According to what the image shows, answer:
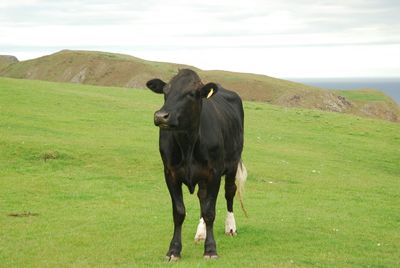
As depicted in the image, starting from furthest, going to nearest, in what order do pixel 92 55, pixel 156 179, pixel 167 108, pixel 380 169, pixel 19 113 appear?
pixel 92 55, pixel 19 113, pixel 380 169, pixel 156 179, pixel 167 108

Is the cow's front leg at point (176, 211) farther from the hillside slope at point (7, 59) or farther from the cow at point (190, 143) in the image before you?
the hillside slope at point (7, 59)

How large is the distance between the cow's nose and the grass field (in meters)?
2.44

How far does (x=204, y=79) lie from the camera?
9850 centimetres

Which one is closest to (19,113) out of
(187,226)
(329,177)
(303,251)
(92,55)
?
(329,177)

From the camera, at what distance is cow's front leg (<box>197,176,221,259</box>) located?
33.4ft

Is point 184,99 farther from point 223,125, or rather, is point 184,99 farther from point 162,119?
point 223,125

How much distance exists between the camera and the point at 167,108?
29.9 feet

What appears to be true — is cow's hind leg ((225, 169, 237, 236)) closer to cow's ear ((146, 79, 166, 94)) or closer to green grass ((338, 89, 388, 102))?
cow's ear ((146, 79, 166, 94))

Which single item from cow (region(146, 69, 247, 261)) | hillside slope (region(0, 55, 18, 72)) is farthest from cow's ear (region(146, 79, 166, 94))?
hillside slope (region(0, 55, 18, 72))

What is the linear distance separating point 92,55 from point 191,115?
106649mm

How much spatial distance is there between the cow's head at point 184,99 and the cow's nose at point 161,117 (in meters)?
0.02

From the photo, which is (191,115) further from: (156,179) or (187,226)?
(156,179)

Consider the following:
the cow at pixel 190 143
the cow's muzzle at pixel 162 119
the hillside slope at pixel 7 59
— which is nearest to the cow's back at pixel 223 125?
the cow at pixel 190 143

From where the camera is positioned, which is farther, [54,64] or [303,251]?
[54,64]
